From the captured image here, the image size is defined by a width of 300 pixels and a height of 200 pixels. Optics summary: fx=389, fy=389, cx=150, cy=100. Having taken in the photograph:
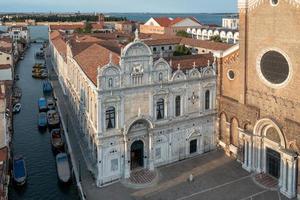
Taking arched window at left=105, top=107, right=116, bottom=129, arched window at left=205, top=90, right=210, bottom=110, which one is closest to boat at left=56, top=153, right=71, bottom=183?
arched window at left=105, top=107, right=116, bottom=129

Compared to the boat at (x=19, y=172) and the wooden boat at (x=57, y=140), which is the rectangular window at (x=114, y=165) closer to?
the boat at (x=19, y=172)

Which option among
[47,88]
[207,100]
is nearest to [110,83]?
[207,100]

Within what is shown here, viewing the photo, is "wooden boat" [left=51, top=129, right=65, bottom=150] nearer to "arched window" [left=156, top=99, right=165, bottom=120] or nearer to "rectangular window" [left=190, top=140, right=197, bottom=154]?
"arched window" [left=156, top=99, right=165, bottom=120]

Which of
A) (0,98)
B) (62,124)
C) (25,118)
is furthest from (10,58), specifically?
(0,98)

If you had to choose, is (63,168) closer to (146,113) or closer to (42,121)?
(146,113)

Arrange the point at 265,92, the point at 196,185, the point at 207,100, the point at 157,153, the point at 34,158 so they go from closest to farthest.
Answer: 1. the point at 196,185
2. the point at 265,92
3. the point at 157,153
4. the point at 207,100
5. the point at 34,158

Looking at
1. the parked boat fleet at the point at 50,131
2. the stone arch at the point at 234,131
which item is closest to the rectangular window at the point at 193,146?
the stone arch at the point at 234,131
